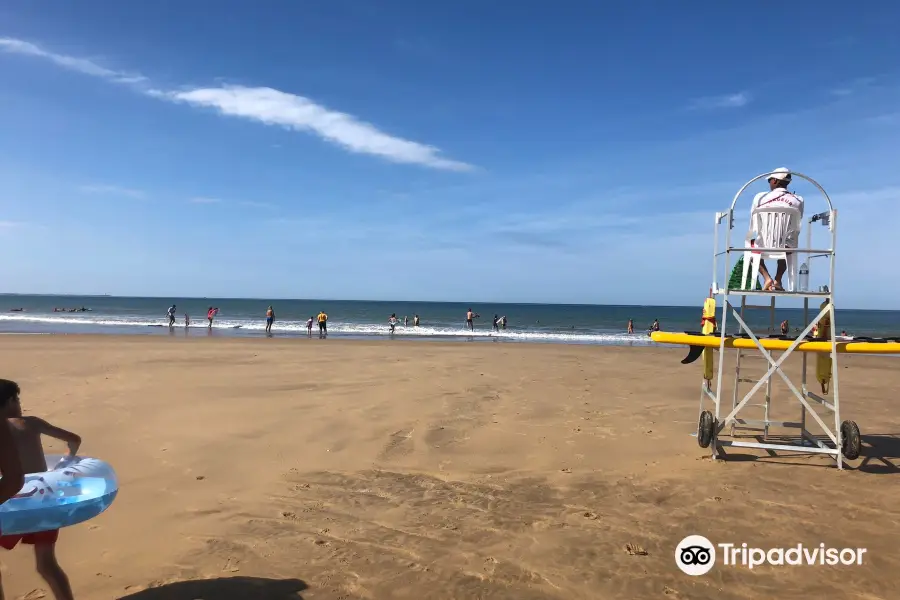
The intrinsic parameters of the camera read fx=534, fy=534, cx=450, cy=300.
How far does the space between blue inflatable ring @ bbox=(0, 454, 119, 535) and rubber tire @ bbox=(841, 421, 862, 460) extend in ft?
25.3

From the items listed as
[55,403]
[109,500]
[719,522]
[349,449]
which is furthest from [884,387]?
[55,403]

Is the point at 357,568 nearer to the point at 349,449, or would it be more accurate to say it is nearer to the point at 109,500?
Result: the point at 109,500

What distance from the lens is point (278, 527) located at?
4910mm

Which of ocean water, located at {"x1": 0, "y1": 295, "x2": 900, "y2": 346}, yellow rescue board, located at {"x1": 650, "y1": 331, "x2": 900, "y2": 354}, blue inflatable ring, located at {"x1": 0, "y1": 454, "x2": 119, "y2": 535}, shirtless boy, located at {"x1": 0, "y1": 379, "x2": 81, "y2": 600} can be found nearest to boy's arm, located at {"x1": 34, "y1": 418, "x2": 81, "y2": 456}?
shirtless boy, located at {"x1": 0, "y1": 379, "x2": 81, "y2": 600}

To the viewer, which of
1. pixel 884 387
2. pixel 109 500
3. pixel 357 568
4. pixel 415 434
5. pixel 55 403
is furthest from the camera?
pixel 884 387

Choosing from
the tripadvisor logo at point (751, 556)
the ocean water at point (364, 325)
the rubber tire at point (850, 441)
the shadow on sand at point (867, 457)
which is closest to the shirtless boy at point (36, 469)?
the tripadvisor logo at point (751, 556)

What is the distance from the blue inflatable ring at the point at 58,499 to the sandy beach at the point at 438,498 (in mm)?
1041

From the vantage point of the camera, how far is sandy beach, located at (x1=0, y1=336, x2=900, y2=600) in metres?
4.03

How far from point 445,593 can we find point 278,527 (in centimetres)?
188

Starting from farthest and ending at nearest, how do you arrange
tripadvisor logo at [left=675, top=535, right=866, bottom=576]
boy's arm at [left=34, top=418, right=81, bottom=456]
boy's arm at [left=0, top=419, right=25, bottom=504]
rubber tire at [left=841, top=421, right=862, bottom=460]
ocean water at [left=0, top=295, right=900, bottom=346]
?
ocean water at [left=0, top=295, right=900, bottom=346] < rubber tire at [left=841, top=421, right=862, bottom=460] < tripadvisor logo at [left=675, top=535, right=866, bottom=576] < boy's arm at [left=34, top=418, right=81, bottom=456] < boy's arm at [left=0, top=419, right=25, bottom=504]

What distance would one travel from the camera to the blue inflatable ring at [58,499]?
2.95 m

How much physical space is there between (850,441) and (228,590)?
705 centimetres

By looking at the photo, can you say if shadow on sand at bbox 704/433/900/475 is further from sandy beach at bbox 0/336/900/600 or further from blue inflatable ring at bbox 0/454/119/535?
blue inflatable ring at bbox 0/454/119/535

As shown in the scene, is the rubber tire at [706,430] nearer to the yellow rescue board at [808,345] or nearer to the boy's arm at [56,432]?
the yellow rescue board at [808,345]
